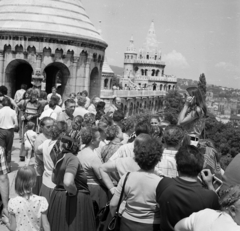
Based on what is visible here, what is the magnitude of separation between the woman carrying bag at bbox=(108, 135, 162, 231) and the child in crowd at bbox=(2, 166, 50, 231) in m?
0.99

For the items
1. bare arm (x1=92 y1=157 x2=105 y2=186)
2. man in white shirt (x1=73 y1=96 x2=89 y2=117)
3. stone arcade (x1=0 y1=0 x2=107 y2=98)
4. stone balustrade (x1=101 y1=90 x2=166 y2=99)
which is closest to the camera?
bare arm (x1=92 y1=157 x2=105 y2=186)

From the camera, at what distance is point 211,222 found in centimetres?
312

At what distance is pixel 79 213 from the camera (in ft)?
16.0

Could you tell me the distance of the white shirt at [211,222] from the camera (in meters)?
3.04

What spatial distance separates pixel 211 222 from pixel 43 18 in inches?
656

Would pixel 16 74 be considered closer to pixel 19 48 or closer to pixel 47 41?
pixel 19 48

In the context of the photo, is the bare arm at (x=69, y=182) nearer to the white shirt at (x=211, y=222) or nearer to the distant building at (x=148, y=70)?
the white shirt at (x=211, y=222)

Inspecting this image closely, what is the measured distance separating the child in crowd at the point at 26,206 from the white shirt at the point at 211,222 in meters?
1.79

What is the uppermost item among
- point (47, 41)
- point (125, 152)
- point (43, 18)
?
point (43, 18)

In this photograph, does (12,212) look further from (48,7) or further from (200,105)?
(48,7)

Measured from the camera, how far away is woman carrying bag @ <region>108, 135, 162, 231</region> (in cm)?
407

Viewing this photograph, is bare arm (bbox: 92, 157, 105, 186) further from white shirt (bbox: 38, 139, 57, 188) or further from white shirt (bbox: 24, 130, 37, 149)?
white shirt (bbox: 24, 130, 37, 149)

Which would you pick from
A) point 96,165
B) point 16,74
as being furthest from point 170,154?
point 16,74

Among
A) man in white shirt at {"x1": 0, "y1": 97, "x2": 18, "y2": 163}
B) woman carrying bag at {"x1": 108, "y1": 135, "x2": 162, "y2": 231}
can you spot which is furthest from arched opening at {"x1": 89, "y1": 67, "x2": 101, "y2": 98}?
woman carrying bag at {"x1": 108, "y1": 135, "x2": 162, "y2": 231}
